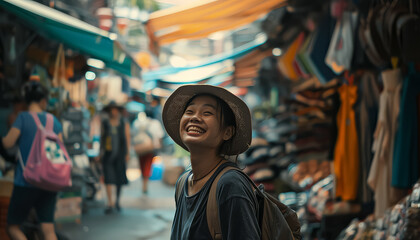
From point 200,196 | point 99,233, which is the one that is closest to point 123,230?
point 99,233

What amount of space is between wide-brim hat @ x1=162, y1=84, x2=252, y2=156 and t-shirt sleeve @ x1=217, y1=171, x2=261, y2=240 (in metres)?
0.36

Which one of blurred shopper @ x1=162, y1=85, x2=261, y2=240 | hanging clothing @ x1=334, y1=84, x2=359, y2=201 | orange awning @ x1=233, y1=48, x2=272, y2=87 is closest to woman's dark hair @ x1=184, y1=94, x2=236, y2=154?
blurred shopper @ x1=162, y1=85, x2=261, y2=240

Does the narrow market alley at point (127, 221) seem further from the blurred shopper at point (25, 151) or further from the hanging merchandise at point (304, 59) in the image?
the hanging merchandise at point (304, 59)

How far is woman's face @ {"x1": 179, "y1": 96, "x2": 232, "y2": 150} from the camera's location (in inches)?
89.0

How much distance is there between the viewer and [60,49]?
4805 millimetres

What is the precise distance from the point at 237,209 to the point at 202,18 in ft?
17.0

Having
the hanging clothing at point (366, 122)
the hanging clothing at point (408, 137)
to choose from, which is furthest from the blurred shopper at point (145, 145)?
the hanging clothing at point (408, 137)

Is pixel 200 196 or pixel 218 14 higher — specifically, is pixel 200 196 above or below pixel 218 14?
below

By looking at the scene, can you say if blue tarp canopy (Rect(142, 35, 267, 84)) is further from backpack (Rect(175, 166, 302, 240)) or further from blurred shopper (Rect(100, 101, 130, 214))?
backpack (Rect(175, 166, 302, 240))

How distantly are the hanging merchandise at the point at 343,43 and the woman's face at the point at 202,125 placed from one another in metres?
3.33

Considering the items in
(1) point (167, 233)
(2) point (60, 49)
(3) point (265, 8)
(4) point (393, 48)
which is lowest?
(1) point (167, 233)

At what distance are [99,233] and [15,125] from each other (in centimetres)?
289

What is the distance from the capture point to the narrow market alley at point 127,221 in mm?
6168

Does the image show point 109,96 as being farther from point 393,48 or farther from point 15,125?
point 393,48
